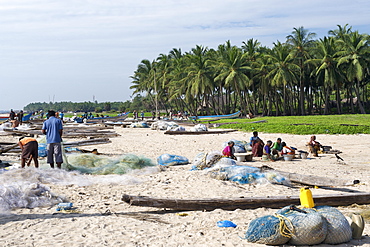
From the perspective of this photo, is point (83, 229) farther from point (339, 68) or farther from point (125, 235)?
point (339, 68)

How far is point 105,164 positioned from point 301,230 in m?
7.28

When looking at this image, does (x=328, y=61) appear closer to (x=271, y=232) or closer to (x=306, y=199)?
(x=306, y=199)

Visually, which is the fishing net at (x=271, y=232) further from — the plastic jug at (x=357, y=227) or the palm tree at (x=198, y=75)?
the palm tree at (x=198, y=75)

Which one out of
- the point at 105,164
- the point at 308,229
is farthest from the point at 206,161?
the point at 308,229

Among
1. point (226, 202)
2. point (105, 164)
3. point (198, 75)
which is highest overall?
point (198, 75)

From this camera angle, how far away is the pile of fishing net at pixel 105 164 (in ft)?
34.1

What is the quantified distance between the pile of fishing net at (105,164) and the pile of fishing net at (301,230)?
226 inches

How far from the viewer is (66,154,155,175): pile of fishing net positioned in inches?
409

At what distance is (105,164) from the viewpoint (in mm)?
11258

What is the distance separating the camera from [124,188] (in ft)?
28.4

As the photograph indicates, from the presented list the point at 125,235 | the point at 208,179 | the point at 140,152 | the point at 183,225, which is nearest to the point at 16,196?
the point at 125,235

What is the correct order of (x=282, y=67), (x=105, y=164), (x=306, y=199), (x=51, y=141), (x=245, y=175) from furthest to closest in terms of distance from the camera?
(x=282, y=67) → (x=105, y=164) → (x=51, y=141) → (x=245, y=175) → (x=306, y=199)

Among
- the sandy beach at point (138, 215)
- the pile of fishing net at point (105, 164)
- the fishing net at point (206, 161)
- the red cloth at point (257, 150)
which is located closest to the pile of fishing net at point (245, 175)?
Result: the sandy beach at point (138, 215)

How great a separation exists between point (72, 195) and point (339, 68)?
4412 cm
